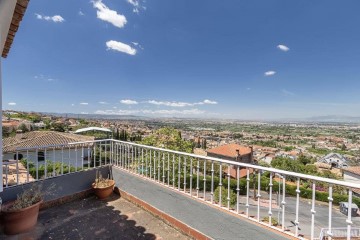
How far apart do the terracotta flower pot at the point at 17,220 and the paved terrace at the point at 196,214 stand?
5.59ft

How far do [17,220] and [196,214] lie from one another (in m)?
2.58

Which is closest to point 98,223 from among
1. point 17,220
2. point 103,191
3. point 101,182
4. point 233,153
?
point 103,191

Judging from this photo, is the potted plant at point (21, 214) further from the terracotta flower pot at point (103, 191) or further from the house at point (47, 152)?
the terracotta flower pot at point (103, 191)

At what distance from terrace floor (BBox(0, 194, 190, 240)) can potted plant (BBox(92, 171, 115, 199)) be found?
8.6 inches

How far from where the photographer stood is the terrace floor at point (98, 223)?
289cm

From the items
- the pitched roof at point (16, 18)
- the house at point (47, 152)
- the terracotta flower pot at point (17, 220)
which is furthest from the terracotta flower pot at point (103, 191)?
the pitched roof at point (16, 18)

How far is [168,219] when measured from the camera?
10.7ft

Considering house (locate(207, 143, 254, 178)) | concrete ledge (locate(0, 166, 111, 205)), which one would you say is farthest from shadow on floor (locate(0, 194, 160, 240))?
house (locate(207, 143, 254, 178))

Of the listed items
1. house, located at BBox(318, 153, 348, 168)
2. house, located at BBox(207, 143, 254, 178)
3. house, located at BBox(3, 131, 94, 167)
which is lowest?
house, located at BBox(318, 153, 348, 168)

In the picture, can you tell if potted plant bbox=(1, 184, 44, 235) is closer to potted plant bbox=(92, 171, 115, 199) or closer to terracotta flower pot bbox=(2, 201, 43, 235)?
terracotta flower pot bbox=(2, 201, 43, 235)

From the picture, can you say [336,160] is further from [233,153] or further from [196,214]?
[196,214]

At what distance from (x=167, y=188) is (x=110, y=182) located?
5.30 ft

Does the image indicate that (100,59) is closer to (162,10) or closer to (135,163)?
(162,10)

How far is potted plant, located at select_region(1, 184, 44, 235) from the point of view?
2799 millimetres
